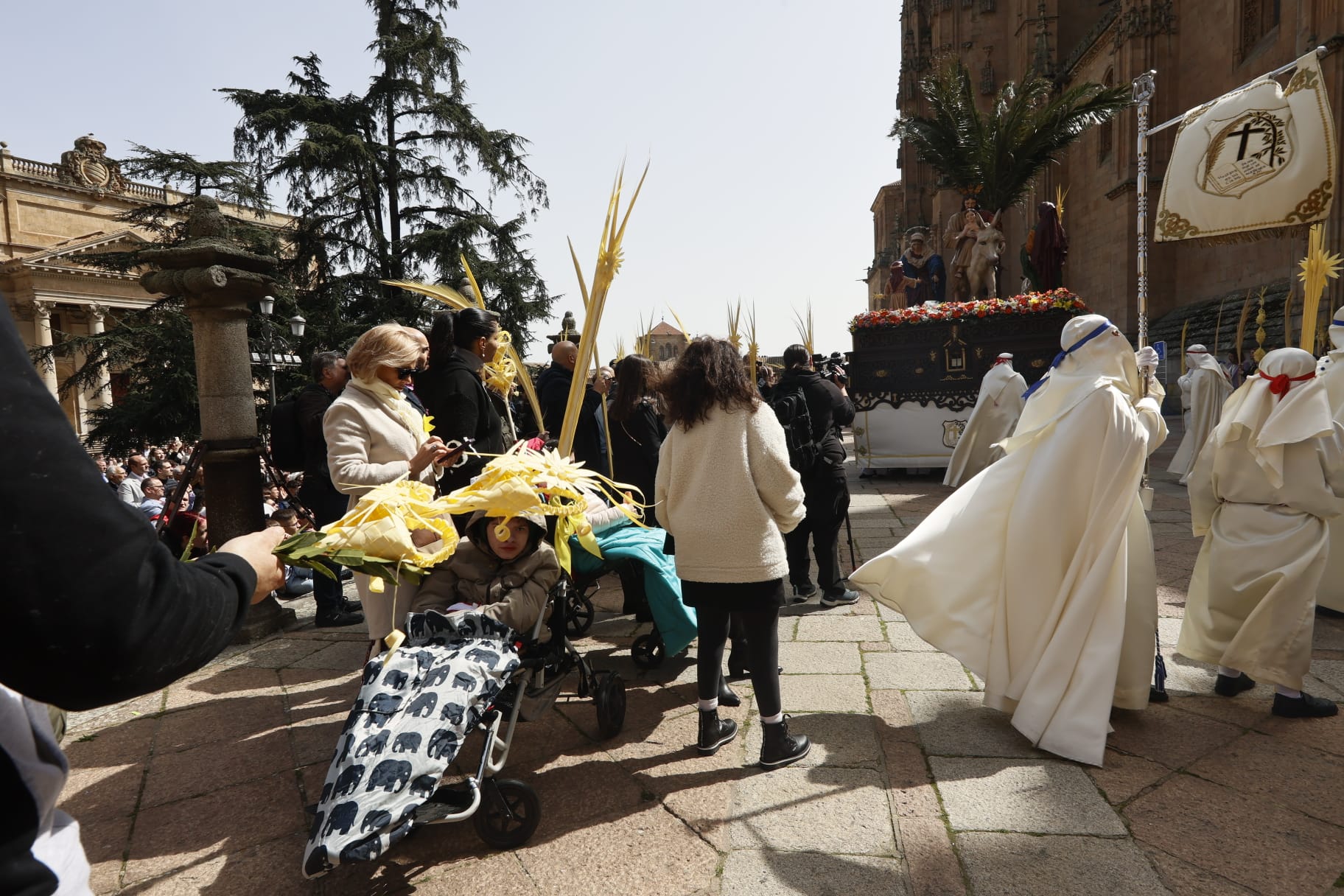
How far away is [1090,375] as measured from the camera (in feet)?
11.1

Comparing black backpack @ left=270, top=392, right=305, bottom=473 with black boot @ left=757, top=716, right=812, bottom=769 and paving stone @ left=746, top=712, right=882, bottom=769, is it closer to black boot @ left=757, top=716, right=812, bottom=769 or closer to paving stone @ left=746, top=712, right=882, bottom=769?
paving stone @ left=746, top=712, right=882, bottom=769

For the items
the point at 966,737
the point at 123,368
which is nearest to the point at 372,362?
the point at 966,737

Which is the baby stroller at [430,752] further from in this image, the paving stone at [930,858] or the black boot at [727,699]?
the paving stone at [930,858]

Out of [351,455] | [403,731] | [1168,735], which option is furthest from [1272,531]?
[351,455]

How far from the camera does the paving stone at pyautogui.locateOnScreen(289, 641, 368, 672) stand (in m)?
4.63

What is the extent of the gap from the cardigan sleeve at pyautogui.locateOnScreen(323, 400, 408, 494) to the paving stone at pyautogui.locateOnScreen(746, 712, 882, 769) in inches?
73.2

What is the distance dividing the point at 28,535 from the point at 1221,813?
337 centimetres

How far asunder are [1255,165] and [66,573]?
7763mm

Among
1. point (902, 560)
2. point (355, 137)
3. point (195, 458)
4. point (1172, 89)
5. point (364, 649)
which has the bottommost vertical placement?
point (364, 649)

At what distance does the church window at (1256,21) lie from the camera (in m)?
17.2

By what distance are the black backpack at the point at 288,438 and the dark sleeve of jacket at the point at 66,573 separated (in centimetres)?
464

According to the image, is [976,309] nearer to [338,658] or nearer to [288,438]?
[288,438]

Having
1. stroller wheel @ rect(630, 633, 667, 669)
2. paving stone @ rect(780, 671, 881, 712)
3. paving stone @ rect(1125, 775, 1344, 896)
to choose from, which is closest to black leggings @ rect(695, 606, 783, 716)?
paving stone @ rect(780, 671, 881, 712)

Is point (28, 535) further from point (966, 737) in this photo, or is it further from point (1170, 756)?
point (1170, 756)
